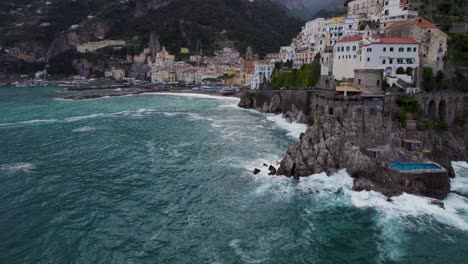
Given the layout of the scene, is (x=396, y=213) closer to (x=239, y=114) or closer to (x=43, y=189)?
(x=43, y=189)

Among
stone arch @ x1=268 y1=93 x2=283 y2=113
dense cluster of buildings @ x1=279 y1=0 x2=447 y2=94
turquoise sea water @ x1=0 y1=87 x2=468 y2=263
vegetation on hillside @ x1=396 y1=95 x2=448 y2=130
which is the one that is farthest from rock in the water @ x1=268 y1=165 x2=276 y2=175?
stone arch @ x1=268 y1=93 x2=283 y2=113

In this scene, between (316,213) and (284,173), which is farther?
(284,173)

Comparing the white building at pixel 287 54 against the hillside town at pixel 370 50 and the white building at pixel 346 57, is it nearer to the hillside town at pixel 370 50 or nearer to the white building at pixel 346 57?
the hillside town at pixel 370 50

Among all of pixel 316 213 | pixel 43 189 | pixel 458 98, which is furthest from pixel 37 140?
pixel 458 98

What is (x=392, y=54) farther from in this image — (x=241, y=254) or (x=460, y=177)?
(x=241, y=254)

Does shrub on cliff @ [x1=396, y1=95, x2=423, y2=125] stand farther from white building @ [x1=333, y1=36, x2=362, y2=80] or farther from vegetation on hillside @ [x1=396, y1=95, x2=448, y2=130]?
white building @ [x1=333, y1=36, x2=362, y2=80]

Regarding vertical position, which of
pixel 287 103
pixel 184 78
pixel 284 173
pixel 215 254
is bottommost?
pixel 215 254
